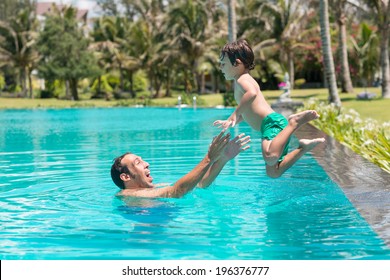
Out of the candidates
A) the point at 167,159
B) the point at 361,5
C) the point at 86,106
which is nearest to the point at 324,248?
the point at 167,159

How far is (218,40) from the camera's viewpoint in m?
44.3

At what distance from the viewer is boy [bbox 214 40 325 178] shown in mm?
6324

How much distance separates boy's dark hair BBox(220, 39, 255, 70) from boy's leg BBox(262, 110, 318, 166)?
72 centimetres

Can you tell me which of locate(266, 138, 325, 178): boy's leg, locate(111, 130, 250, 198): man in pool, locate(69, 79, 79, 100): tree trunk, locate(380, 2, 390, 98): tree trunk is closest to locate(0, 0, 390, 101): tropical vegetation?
locate(69, 79, 79, 100): tree trunk

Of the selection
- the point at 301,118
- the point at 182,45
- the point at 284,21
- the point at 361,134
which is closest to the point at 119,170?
the point at 301,118

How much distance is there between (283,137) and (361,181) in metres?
1.13

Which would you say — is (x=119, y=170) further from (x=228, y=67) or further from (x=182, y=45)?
(x=182, y=45)

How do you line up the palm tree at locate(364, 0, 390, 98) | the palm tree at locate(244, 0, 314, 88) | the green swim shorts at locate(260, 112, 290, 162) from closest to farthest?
the green swim shorts at locate(260, 112, 290, 162)
the palm tree at locate(364, 0, 390, 98)
the palm tree at locate(244, 0, 314, 88)

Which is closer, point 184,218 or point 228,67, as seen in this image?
point 184,218

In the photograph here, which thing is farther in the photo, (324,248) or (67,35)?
(67,35)

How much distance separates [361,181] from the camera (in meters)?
6.92

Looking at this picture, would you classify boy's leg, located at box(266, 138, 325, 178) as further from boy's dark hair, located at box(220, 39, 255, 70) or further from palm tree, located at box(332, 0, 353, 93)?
palm tree, located at box(332, 0, 353, 93)
